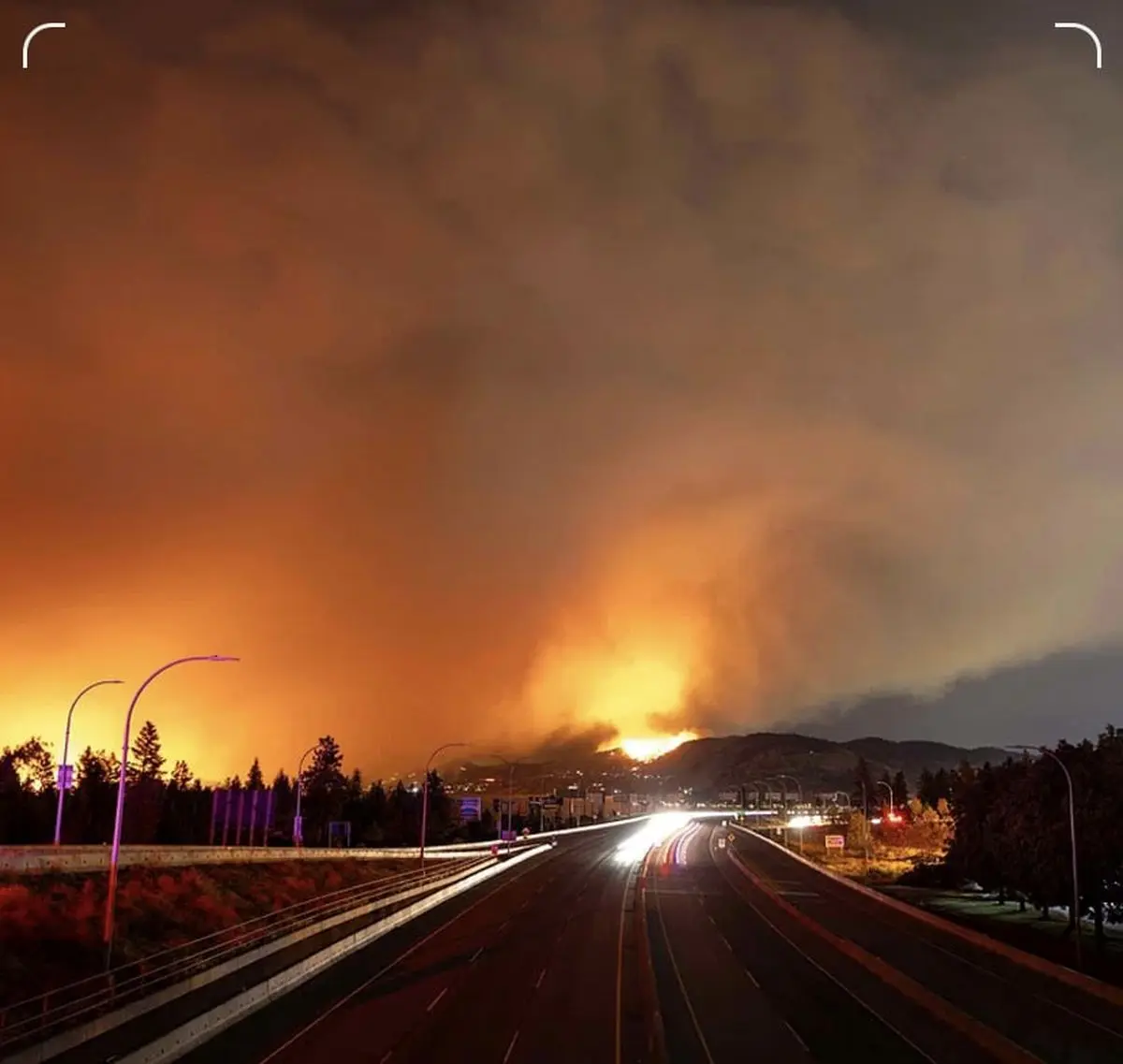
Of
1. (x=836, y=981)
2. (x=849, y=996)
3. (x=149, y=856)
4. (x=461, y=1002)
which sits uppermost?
(x=149, y=856)

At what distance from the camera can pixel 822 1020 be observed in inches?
1444

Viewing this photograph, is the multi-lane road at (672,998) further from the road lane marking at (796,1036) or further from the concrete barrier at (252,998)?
the concrete barrier at (252,998)

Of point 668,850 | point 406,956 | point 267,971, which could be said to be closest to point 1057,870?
point 406,956

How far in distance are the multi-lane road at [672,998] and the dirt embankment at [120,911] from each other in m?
9.72

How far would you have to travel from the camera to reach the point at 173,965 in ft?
118

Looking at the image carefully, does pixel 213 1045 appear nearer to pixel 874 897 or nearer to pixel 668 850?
pixel 874 897

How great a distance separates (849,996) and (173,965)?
2712 centimetres

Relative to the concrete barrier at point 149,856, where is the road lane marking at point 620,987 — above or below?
below

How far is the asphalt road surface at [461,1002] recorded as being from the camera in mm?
30141

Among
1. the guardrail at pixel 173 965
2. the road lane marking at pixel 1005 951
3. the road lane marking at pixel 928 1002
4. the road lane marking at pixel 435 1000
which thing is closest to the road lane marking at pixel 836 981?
the road lane marking at pixel 928 1002

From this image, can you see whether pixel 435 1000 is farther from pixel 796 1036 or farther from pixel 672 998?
pixel 796 1036

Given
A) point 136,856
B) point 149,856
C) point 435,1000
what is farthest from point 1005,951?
point 136,856

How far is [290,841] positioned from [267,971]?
5840 inches

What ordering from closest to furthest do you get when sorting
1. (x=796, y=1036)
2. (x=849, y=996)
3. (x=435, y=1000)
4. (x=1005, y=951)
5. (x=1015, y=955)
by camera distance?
1. (x=796, y=1036)
2. (x=435, y=1000)
3. (x=849, y=996)
4. (x=1015, y=955)
5. (x=1005, y=951)
